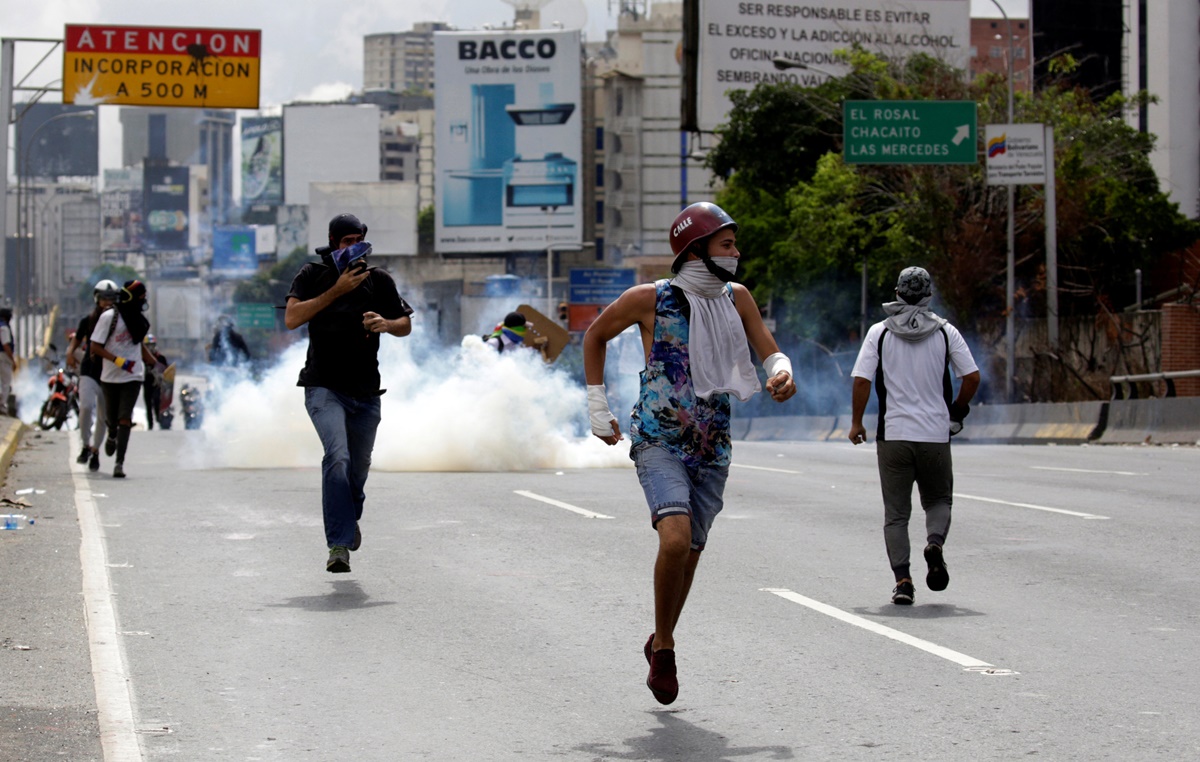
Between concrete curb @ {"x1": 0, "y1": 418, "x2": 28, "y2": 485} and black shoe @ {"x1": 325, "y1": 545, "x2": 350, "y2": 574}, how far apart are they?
7510 millimetres

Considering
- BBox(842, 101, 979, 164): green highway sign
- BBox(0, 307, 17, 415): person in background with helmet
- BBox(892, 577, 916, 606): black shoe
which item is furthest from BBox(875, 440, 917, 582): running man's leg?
BBox(842, 101, 979, 164): green highway sign

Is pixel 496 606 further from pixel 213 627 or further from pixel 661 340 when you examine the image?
pixel 661 340

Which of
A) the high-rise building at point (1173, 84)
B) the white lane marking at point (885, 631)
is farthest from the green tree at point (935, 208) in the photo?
the white lane marking at point (885, 631)

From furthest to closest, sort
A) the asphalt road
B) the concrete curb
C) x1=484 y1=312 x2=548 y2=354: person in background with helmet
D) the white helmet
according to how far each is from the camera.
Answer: x1=484 y1=312 x2=548 y2=354: person in background with helmet, the concrete curb, the white helmet, the asphalt road

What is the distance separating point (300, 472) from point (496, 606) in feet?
30.4

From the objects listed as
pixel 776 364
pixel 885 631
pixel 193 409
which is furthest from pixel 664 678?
pixel 193 409

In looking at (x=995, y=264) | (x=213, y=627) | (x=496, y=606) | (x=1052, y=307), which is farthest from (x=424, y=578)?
(x=995, y=264)

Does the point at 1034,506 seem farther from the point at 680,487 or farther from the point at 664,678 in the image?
the point at 664,678

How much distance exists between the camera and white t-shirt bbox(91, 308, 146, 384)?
16.3 meters

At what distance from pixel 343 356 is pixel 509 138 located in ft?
329

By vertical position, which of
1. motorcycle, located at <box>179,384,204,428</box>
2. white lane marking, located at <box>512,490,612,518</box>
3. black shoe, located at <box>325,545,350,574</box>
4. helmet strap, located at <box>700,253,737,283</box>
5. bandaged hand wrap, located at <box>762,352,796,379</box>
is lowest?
motorcycle, located at <box>179,384,204,428</box>

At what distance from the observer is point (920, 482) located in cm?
916

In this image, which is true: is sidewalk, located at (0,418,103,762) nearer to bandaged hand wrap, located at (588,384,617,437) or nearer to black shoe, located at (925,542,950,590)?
bandaged hand wrap, located at (588,384,617,437)

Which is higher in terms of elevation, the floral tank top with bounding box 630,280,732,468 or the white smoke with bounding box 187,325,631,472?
the floral tank top with bounding box 630,280,732,468
